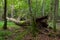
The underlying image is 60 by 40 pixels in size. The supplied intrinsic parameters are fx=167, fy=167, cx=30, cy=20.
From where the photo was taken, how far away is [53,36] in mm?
16188

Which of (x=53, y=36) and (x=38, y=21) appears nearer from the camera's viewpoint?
(x=53, y=36)

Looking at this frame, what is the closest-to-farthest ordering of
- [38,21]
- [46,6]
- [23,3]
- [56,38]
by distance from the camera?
[56,38]
[38,21]
[23,3]
[46,6]

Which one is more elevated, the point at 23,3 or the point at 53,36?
the point at 23,3

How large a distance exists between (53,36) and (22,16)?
21.3 m

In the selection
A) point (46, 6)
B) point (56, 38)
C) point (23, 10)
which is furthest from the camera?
point (46, 6)

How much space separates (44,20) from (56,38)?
626 centimetres

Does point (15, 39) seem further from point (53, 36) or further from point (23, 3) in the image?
point (23, 3)

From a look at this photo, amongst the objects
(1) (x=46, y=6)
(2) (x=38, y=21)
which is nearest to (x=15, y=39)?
(2) (x=38, y=21)

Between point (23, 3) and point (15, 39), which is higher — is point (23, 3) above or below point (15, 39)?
above

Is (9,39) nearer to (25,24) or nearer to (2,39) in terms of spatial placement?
(2,39)

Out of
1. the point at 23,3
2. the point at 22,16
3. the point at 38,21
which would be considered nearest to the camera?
the point at 38,21

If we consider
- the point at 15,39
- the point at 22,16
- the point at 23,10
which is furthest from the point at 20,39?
the point at 23,10

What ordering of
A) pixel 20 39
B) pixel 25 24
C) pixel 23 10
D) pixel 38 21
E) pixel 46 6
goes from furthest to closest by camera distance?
pixel 46 6
pixel 23 10
pixel 25 24
pixel 38 21
pixel 20 39

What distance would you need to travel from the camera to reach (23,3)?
1243 inches
